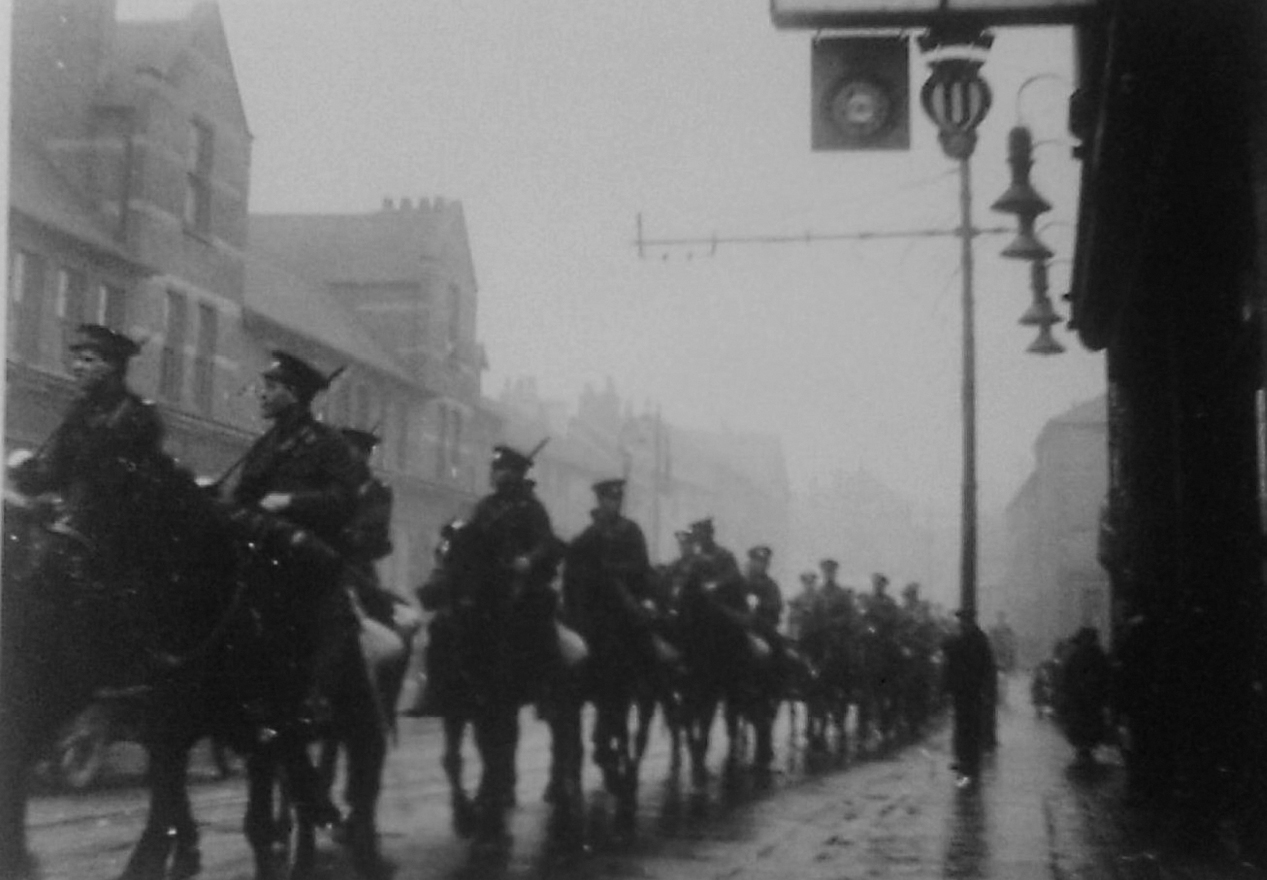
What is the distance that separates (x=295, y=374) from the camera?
584 cm

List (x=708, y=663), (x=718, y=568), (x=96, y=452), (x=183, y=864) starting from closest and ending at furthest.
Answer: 1. (x=96, y=452)
2. (x=183, y=864)
3. (x=718, y=568)
4. (x=708, y=663)

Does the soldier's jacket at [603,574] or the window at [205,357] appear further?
the soldier's jacket at [603,574]

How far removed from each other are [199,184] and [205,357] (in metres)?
0.94

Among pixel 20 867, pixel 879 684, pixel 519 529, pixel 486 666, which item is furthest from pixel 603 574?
pixel 879 684

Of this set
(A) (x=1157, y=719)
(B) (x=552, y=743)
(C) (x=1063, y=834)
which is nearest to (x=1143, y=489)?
(A) (x=1157, y=719)

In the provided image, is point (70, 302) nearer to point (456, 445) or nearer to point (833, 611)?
point (456, 445)

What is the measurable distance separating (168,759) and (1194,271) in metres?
5.00

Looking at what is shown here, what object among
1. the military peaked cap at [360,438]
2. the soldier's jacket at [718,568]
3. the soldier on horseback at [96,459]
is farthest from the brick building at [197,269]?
the soldier's jacket at [718,568]

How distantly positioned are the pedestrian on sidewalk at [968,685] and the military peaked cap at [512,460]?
4514mm

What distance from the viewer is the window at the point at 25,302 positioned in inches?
281

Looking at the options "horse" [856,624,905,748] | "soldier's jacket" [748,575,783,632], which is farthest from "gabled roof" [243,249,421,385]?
"horse" [856,624,905,748]

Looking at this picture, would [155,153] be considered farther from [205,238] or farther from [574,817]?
[574,817]

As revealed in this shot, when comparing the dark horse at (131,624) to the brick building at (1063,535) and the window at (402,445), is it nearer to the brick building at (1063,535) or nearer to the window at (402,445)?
the window at (402,445)

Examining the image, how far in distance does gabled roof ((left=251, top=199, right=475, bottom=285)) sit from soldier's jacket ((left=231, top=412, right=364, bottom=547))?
1.74 meters
